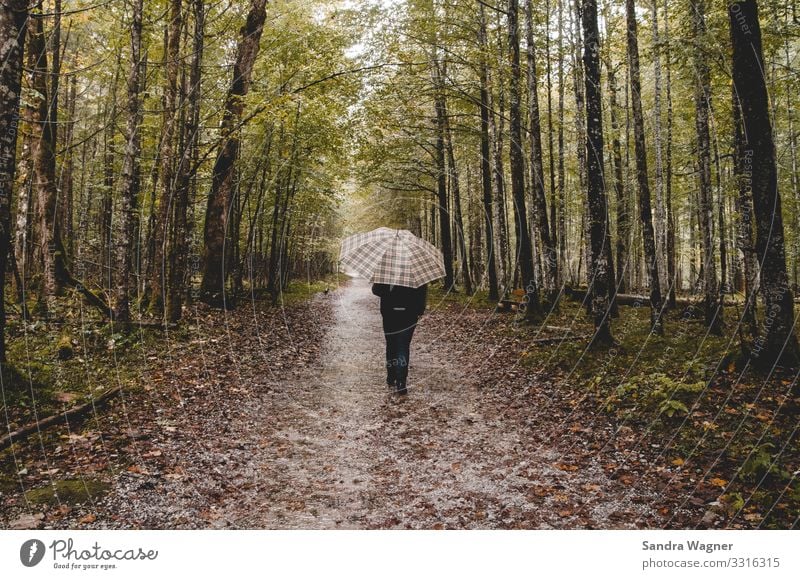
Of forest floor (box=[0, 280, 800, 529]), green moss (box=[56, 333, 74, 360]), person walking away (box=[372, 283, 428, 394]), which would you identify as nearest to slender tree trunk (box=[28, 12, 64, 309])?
green moss (box=[56, 333, 74, 360])

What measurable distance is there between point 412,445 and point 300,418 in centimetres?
195

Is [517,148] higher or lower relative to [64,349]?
higher

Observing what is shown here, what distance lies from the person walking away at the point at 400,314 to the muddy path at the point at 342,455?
718 mm

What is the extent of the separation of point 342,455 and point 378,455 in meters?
0.45

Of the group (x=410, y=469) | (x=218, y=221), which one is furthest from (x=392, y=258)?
(x=218, y=221)

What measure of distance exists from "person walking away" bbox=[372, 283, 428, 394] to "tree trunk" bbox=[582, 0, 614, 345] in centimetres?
355

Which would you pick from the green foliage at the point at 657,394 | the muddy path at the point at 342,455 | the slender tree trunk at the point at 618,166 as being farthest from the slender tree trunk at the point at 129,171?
the slender tree trunk at the point at 618,166

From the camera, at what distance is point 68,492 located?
4398 mm

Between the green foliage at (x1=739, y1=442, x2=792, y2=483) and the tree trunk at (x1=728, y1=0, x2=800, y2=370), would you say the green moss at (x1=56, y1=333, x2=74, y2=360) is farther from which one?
the tree trunk at (x1=728, y1=0, x2=800, y2=370)

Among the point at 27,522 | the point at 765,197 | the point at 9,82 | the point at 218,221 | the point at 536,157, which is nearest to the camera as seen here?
the point at 27,522

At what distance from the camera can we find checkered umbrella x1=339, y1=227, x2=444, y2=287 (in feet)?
25.4

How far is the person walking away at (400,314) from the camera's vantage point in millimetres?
7996

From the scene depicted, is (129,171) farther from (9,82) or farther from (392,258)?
(392,258)
